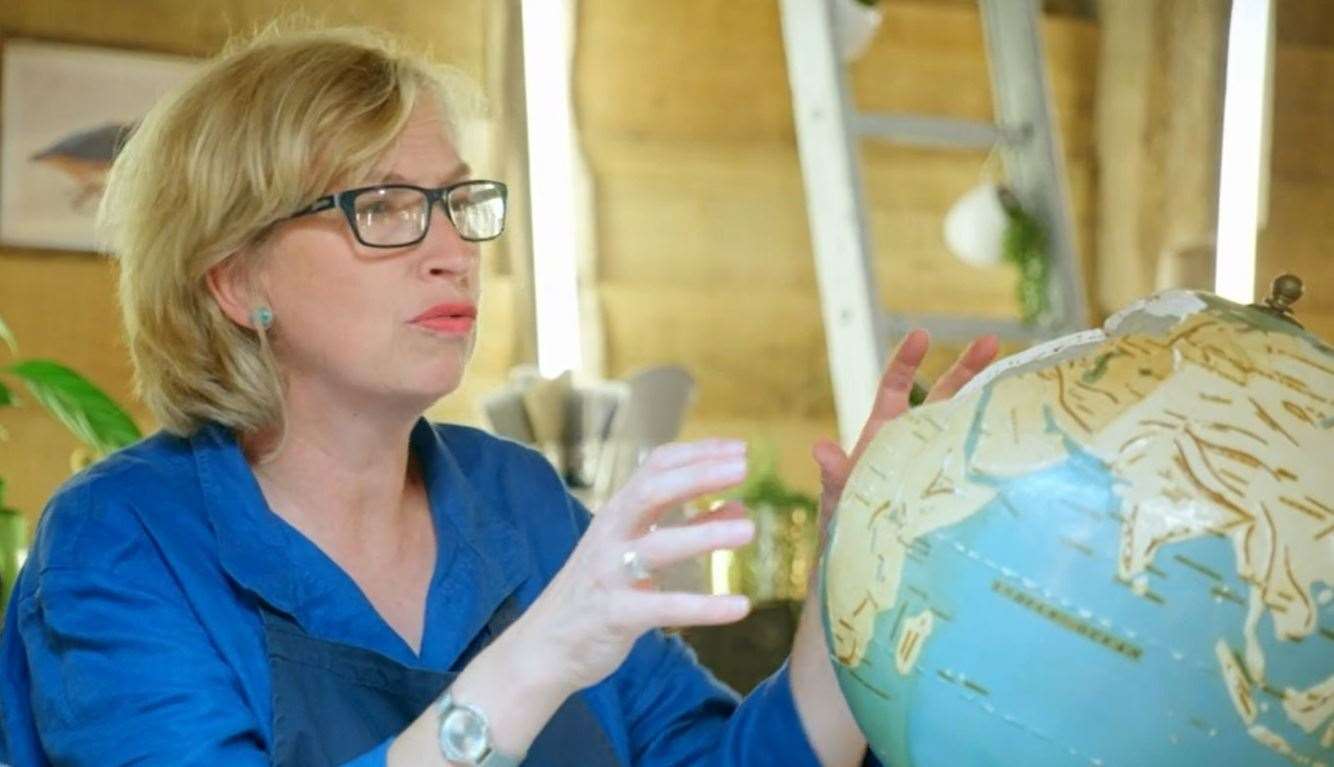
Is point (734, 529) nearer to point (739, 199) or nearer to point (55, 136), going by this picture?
point (55, 136)

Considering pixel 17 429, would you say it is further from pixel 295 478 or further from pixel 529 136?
pixel 295 478

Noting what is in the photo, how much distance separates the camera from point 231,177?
1.51 meters

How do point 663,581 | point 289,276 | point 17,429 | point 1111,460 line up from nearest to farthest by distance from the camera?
point 1111,460 → point 289,276 → point 663,581 → point 17,429

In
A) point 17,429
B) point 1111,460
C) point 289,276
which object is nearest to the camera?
point 1111,460

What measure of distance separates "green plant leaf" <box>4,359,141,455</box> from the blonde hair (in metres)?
0.74

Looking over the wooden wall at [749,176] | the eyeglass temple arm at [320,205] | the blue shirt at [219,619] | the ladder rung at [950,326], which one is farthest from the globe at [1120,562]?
the wooden wall at [749,176]

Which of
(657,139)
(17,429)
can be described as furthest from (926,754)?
(657,139)

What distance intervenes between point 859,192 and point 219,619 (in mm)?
2061

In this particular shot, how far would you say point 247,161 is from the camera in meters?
1.50

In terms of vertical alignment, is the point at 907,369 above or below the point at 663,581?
above

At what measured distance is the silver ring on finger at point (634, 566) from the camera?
1.10 metres

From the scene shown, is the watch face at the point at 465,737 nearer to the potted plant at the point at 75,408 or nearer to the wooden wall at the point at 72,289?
the potted plant at the point at 75,408

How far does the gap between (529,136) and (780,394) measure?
3.34 ft

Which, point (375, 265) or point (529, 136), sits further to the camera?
point (529, 136)
